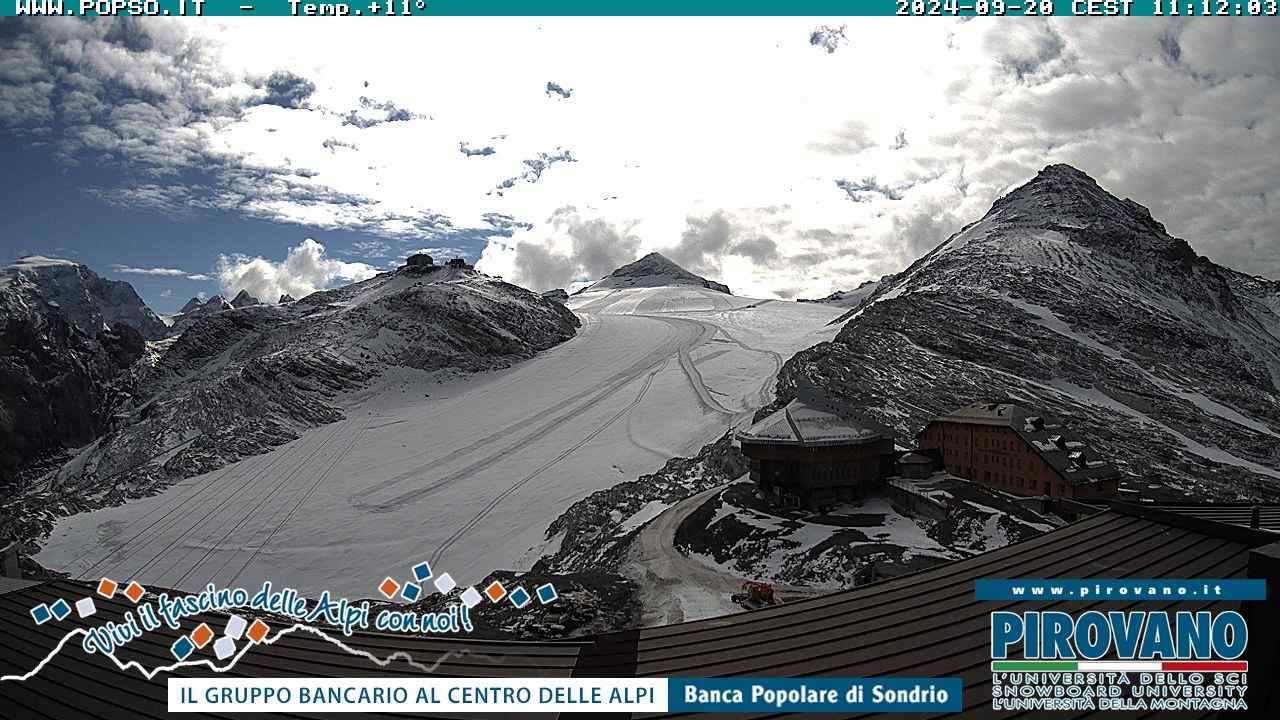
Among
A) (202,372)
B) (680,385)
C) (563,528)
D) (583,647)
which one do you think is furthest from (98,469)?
(583,647)

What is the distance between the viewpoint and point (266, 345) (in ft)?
328

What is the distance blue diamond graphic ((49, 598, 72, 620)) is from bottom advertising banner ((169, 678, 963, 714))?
450 cm

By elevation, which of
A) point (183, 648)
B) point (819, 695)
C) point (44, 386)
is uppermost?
point (819, 695)

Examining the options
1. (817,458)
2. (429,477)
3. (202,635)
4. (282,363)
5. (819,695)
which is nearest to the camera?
(819,695)

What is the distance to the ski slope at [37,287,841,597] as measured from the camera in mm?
47812

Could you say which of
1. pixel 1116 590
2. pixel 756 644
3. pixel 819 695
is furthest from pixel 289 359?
pixel 1116 590

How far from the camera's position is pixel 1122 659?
30.2 ft

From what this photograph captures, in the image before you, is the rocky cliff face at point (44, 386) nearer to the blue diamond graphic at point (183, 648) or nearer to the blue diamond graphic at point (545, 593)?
the blue diamond graphic at point (545, 593)

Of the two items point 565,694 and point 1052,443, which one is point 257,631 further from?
point 1052,443

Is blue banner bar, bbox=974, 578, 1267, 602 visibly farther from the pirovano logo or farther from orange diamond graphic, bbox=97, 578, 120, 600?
orange diamond graphic, bbox=97, 578, 120, 600

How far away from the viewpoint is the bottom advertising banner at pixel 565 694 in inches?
347

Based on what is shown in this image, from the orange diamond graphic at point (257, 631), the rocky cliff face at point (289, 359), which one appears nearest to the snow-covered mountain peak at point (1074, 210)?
the rocky cliff face at point (289, 359)

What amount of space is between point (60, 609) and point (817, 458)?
34.9 m

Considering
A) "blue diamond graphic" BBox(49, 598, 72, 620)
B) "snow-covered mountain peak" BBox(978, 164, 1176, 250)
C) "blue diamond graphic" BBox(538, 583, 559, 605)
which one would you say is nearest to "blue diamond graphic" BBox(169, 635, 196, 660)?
"blue diamond graphic" BBox(49, 598, 72, 620)
